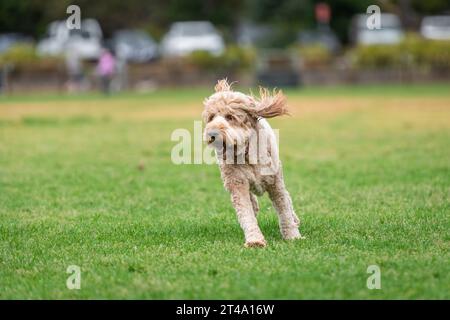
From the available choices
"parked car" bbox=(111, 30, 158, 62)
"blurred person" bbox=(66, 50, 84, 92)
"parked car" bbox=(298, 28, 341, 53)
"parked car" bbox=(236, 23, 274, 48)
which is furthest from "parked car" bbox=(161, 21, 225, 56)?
"parked car" bbox=(298, 28, 341, 53)

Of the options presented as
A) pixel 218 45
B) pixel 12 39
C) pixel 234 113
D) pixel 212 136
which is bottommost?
pixel 212 136

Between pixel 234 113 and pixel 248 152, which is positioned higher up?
pixel 234 113

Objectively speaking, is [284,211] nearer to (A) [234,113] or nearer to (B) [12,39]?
(A) [234,113]

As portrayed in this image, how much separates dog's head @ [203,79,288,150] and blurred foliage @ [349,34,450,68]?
103ft

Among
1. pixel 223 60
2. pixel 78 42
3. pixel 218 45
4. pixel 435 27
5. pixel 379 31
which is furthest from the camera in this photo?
pixel 435 27

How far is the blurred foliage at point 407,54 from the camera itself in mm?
38406

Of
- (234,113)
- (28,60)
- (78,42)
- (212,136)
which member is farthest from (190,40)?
(212,136)

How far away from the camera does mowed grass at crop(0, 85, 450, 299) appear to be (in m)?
6.72

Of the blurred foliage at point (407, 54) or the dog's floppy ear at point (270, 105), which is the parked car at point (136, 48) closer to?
the blurred foliage at point (407, 54)

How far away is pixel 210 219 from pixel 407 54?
101ft

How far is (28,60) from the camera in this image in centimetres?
3997

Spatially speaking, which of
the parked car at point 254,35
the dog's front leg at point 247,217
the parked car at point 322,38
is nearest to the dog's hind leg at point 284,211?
the dog's front leg at point 247,217

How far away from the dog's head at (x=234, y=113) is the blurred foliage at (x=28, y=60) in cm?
3288

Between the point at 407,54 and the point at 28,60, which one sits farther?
the point at 28,60
